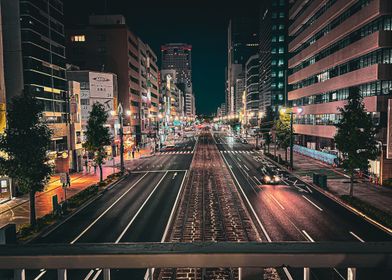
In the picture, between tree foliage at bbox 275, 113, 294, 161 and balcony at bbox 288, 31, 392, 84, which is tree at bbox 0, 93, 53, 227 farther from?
balcony at bbox 288, 31, 392, 84

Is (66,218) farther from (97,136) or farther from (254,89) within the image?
(254,89)

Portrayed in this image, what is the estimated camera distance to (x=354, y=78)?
5047cm

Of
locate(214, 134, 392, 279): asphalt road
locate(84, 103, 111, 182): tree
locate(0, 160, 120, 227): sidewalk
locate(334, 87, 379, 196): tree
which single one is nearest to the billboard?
locate(0, 160, 120, 227): sidewalk

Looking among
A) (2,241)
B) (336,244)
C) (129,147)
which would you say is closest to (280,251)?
(336,244)

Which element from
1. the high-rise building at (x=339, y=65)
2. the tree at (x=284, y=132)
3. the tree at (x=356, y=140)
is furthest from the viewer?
the tree at (x=284, y=132)

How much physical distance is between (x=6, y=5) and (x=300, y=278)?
43270 millimetres

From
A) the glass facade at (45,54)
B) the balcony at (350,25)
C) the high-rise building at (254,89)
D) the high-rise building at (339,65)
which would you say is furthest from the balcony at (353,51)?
the high-rise building at (254,89)

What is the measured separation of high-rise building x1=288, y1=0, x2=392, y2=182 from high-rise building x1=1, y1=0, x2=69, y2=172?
36.8 m

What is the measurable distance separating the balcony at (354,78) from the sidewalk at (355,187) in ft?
46.1

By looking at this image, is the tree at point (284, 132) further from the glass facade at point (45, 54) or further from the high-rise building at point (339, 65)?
the glass facade at point (45, 54)

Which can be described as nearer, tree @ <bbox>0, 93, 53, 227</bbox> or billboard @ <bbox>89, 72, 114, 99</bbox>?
tree @ <bbox>0, 93, 53, 227</bbox>

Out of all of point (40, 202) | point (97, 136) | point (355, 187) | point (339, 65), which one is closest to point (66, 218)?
point (40, 202)

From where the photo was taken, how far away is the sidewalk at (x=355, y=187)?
95.1 feet

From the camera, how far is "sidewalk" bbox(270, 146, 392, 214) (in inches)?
1141
